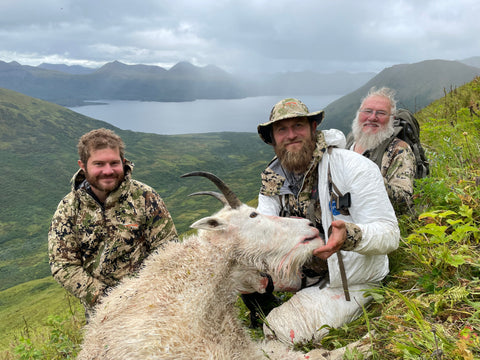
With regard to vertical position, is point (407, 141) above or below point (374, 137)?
below

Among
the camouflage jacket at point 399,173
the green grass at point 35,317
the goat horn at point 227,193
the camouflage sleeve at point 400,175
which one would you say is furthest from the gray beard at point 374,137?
the green grass at point 35,317

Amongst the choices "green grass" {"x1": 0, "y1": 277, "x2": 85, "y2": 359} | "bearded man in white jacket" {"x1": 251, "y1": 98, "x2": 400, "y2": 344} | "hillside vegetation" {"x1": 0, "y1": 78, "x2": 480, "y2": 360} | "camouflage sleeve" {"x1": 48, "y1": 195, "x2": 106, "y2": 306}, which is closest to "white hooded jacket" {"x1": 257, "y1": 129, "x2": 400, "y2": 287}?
"bearded man in white jacket" {"x1": 251, "y1": 98, "x2": 400, "y2": 344}

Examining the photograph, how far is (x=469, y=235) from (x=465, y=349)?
249 centimetres

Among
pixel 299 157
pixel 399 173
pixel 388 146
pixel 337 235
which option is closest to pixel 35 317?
pixel 299 157

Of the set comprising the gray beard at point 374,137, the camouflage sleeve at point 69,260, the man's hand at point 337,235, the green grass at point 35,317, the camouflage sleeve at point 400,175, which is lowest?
the green grass at point 35,317

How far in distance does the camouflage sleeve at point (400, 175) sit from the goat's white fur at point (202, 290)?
8.52 feet

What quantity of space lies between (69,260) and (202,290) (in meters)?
3.37

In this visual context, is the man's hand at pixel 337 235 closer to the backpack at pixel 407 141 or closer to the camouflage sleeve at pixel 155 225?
the backpack at pixel 407 141

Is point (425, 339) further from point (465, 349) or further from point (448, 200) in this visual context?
point (448, 200)

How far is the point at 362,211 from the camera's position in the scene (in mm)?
4844

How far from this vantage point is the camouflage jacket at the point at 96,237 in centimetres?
614

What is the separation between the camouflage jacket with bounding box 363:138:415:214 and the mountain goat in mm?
2569

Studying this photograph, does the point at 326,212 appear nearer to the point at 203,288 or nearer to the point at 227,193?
the point at 227,193

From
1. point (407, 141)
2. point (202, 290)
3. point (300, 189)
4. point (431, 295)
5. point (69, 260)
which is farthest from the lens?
point (407, 141)
